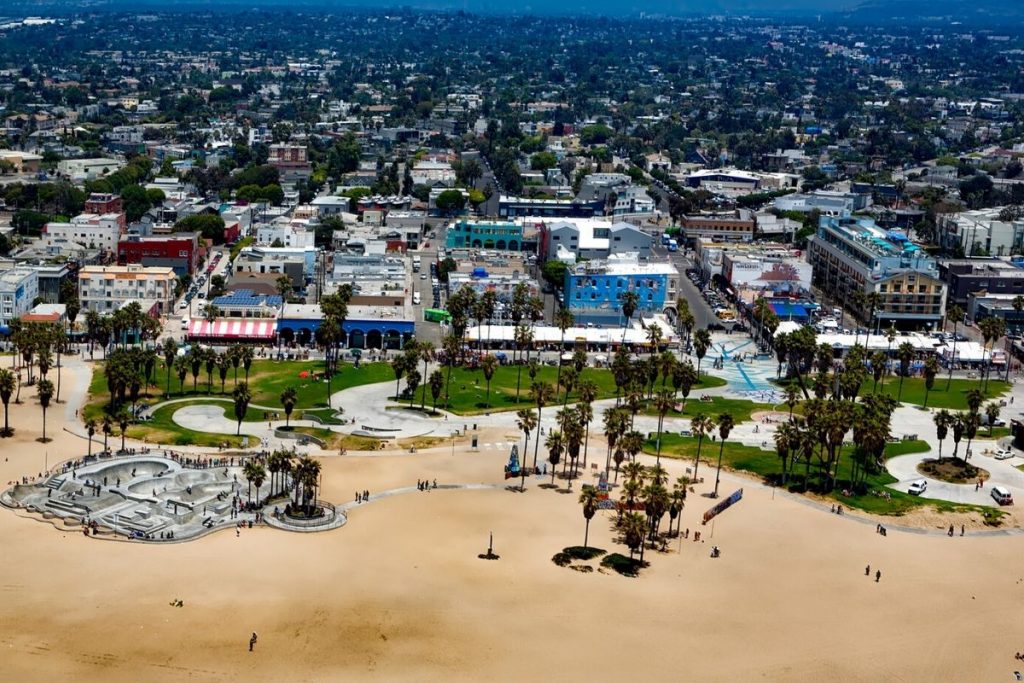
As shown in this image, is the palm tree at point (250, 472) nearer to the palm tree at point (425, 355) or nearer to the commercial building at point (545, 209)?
the palm tree at point (425, 355)

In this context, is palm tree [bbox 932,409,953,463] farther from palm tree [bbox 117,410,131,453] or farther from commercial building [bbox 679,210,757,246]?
commercial building [bbox 679,210,757,246]

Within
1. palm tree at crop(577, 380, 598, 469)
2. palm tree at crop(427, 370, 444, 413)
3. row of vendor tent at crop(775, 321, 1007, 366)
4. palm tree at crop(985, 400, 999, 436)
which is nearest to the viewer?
palm tree at crop(577, 380, 598, 469)

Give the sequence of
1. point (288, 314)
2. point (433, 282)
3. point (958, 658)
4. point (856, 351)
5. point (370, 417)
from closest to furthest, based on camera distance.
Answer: point (958, 658), point (370, 417), point (856, 351), point (288, 314), point (433, 282)

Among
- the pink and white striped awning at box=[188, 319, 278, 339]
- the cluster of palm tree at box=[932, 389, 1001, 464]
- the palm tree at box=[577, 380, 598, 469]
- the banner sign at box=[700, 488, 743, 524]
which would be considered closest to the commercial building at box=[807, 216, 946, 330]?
the cluster of palm tree at box=[932, 389, 1001, 464]

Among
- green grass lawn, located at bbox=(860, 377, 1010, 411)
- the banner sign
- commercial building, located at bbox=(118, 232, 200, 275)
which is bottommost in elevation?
the banner sign

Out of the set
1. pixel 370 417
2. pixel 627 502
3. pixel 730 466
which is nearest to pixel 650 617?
pixel 627 502

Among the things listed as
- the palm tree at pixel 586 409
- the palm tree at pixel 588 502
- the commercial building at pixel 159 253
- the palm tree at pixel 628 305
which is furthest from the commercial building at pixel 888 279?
the commercial building at pixel 159 253

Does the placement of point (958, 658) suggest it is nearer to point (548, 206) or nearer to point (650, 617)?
point (650, 617)
